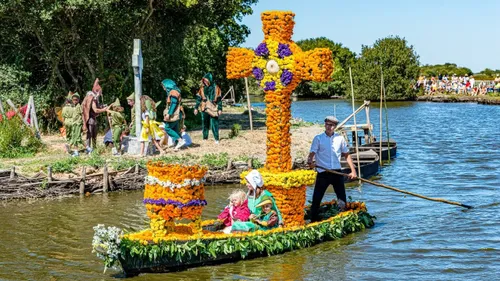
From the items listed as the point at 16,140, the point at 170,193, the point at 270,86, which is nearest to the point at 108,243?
the point at 170,193

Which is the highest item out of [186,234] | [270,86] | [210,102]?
[270,86]

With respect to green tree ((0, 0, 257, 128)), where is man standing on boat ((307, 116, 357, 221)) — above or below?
below

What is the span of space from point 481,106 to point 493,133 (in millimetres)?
24531

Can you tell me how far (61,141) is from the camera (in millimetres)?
24266

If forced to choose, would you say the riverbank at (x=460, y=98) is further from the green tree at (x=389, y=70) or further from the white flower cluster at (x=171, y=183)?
the white flower cluster at (x=171, y=183)

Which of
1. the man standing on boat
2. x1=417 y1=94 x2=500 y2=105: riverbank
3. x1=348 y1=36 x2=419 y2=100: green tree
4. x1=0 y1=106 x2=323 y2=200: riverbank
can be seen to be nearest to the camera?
the man standing on boat

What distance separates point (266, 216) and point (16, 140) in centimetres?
1212

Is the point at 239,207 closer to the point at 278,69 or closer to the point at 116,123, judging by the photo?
the point at 278,69

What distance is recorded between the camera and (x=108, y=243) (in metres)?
10.2

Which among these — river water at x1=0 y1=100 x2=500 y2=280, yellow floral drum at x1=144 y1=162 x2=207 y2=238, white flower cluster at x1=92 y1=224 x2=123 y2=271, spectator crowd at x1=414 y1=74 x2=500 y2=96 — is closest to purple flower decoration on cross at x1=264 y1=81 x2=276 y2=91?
yellow floral drum at x1=144 y1=162 x2=207 y2=238

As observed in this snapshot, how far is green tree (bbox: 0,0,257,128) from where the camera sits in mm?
25984

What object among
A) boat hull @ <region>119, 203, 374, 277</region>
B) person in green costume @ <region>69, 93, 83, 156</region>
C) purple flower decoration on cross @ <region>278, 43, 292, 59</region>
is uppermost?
purple flower decoration on cross @ <region>278, 43, 292, 59</region>

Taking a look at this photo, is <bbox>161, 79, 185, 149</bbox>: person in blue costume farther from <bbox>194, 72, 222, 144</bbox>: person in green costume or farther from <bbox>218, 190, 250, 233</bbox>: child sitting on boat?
<bbox>218, 190, 250, 233</bbox>: child sitting on boat

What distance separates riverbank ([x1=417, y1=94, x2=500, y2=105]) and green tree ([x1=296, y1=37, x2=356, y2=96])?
594 inches
